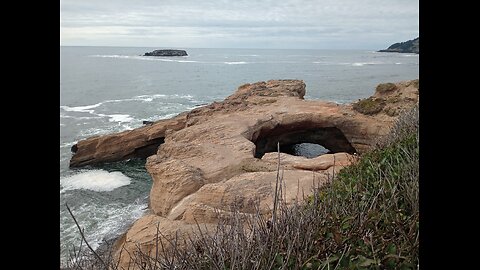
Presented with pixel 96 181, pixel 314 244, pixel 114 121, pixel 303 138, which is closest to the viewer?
pixel 314 244

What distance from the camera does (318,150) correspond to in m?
26.5

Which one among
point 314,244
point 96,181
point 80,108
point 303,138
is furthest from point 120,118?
point 314,244

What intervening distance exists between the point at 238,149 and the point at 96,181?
29.7 ft

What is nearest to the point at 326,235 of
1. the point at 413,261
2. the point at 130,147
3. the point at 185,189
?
the point at 413,261

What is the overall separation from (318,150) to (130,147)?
1050 centimetres

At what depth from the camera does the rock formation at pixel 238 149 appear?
9.69m

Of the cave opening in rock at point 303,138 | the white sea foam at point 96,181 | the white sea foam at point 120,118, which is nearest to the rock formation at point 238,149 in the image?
the cave opening in rock at point 303,138

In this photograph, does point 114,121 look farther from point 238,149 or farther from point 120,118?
point 238,149

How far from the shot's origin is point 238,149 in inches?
614

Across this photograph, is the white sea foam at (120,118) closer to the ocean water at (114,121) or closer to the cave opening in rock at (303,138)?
the ocean water at (114,121)
